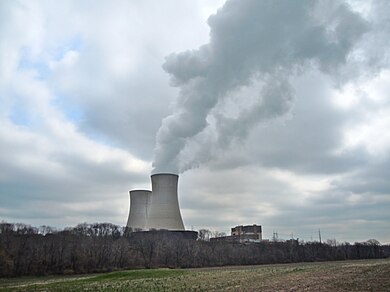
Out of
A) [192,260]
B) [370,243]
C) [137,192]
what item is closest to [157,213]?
[137,192]

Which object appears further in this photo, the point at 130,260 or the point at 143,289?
the point at 130,260

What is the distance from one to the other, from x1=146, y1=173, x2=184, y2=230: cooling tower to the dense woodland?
25.5 ft

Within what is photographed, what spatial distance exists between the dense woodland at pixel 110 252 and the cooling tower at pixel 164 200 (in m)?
7.77

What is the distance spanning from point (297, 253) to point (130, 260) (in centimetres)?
2986

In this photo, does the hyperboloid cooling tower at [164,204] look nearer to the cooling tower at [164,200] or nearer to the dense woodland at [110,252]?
the cooling tower at [164,200]

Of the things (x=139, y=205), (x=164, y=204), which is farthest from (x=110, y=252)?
(x=164, y=204)

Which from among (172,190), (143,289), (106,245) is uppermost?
(172,190)

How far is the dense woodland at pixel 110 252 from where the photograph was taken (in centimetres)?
4366

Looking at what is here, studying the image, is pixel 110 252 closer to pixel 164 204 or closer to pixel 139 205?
pixel 139 205

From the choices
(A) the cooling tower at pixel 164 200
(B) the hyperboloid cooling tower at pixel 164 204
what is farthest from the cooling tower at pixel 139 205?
(A) the cooling tower at pixel 164 200

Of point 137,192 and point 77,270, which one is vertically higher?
point 137,192

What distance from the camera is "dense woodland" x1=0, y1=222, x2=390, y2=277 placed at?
43.7 m

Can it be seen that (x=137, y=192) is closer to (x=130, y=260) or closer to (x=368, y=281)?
(x=130, y=260)

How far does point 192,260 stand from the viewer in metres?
53.8
